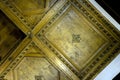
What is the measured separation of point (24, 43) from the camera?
472 cm

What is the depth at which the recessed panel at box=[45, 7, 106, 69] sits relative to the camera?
15.5 feet

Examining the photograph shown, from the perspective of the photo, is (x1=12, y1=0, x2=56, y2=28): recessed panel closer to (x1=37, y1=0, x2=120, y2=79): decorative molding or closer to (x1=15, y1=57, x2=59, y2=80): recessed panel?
(x1=37, y1=0, x2=120, y2=79): decorative molding

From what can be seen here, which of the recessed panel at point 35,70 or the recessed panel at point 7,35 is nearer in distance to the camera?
the recessed panel at point 35,70

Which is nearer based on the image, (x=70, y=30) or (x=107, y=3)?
(x=107, y=3)

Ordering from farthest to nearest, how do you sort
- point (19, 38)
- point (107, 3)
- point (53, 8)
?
1. point (19, 38)
2. point (53, 8)
3. point (107, 3)

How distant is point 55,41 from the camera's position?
4.73 metres

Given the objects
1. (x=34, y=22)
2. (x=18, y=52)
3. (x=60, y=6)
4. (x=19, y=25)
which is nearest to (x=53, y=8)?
(x=60, y=6)

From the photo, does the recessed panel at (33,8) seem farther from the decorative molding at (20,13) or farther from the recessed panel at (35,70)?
the recessed panel at (35,70)

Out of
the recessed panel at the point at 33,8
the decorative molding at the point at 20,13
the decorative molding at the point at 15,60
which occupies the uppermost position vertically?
the recessed panel at the point at 33,8

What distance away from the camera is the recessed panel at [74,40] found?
4.72 m

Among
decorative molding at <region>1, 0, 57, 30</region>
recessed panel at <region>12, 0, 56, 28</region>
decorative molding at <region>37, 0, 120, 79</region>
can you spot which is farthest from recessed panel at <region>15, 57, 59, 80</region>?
recessed panel at <region>12, 0, 56, 28</region>

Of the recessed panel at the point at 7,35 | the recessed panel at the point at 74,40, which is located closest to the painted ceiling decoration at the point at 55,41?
the recessed panel at the point at 74,40

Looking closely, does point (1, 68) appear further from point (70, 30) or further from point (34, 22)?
point (70, 30)

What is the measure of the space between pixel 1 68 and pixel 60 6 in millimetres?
1718
